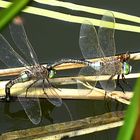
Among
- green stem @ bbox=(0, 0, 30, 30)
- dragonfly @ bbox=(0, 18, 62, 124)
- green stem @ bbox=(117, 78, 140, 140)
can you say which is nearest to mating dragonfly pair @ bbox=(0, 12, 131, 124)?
dragonfly @ bbox=(0, 18, 62, 124)

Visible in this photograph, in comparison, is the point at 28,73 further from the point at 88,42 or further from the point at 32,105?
the point at 88,42

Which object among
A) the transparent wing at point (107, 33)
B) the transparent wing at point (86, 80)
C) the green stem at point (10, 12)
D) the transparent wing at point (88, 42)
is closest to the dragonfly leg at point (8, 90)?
the transparent wing at point (86, 80)

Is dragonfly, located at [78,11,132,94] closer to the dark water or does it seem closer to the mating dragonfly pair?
the mating dragonfly pair

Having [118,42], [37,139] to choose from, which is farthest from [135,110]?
Answer: [118,42]

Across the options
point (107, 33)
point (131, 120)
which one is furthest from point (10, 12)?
point (107, 33)

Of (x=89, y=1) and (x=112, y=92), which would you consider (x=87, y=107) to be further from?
(x=89, y=1)

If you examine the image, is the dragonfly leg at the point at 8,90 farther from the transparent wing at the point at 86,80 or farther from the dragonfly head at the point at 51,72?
the transparent wing at the point at 86,80
